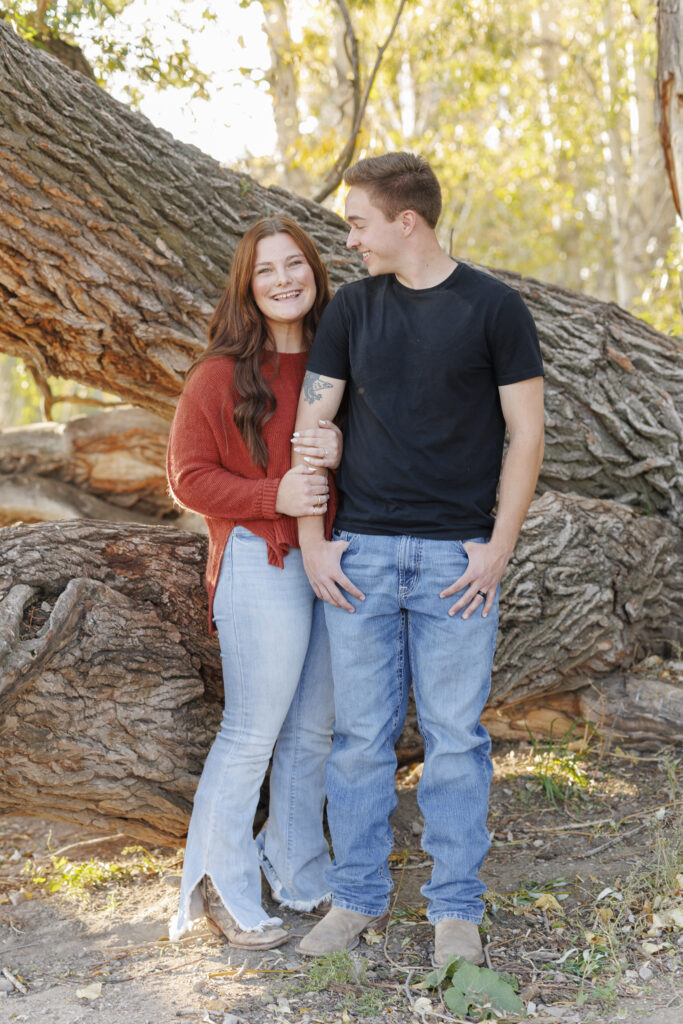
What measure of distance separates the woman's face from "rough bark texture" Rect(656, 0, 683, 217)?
246 centimetres

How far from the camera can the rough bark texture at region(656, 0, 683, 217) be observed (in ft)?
14.5

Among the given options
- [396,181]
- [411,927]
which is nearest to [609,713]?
[411,927]

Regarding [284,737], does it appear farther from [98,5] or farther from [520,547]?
[98,5]

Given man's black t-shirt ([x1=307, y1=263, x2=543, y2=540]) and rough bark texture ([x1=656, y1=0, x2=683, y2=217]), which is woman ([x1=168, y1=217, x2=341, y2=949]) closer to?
man's black t-shirt ([x1=307, y1=263, x2=543, y2=540])

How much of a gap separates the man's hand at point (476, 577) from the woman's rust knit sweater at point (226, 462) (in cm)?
51

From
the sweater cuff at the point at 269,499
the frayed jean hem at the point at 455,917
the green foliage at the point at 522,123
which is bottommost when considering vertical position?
the frayed jean hem at the point at 455,917

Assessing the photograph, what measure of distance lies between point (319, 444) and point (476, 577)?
0.67 m

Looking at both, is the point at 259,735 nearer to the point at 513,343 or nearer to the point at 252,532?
the point at 252,532

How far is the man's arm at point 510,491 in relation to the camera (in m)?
2.83

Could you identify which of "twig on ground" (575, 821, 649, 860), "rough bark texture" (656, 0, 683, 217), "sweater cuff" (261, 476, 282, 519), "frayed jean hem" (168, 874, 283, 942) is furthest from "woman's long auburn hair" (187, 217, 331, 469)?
"rough bark texture" (656, 0, 683, 217)

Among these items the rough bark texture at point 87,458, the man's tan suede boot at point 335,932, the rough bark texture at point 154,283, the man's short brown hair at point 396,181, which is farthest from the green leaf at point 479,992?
the rough bark texture at point 87,458

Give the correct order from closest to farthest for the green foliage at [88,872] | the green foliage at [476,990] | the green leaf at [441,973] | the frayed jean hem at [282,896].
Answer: the green foliage at [476,990] → the green leaf at [441,973] → the frayed jean hem at [282,896] → the green foliage at [88,872]

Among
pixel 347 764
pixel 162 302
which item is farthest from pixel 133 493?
pixel 347 764

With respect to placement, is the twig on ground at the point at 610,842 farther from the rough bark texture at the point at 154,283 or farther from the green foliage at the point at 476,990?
the rough bark texture at the point at 154,283
